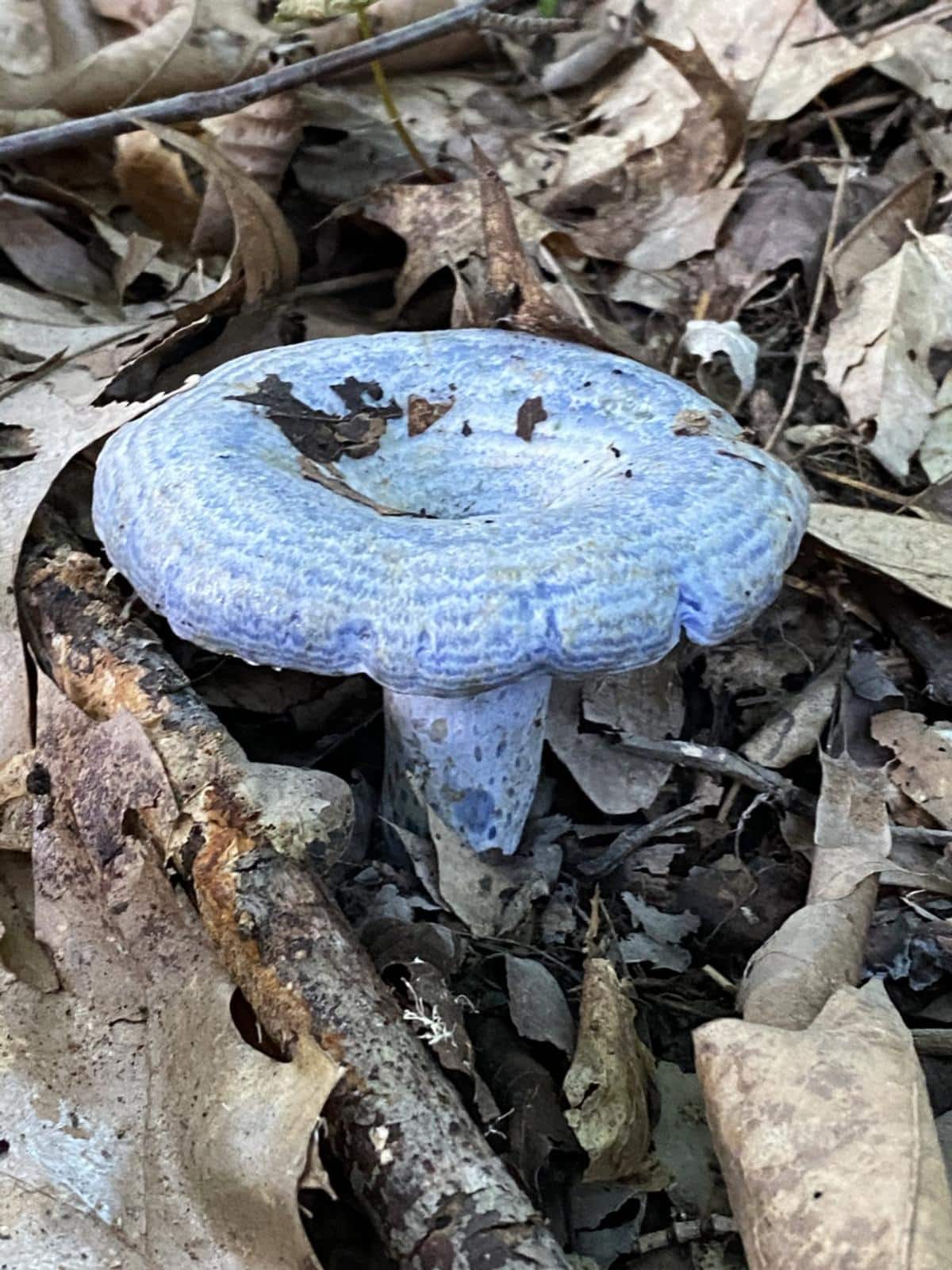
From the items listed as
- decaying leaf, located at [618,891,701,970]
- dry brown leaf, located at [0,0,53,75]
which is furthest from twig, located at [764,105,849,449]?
dry brown leaf, located at [0,0,53,75]

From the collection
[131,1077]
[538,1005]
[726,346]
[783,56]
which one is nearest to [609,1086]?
[538,1005]

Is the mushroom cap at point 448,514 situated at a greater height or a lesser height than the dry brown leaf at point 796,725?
greater

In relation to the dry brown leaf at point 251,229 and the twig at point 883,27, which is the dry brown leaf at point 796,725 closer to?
the dry brown leaf at point 251,229

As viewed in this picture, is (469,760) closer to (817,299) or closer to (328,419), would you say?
(328,419)

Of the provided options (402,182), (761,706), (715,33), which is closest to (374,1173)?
(761,706)

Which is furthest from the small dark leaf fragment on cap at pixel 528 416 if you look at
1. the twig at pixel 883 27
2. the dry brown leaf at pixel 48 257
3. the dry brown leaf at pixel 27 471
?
the twig at pixel 883 27

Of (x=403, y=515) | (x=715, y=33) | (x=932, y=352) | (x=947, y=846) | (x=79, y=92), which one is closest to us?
(x=403, y=515)

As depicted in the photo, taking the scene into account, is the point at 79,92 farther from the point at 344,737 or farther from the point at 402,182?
the point at 344,737
